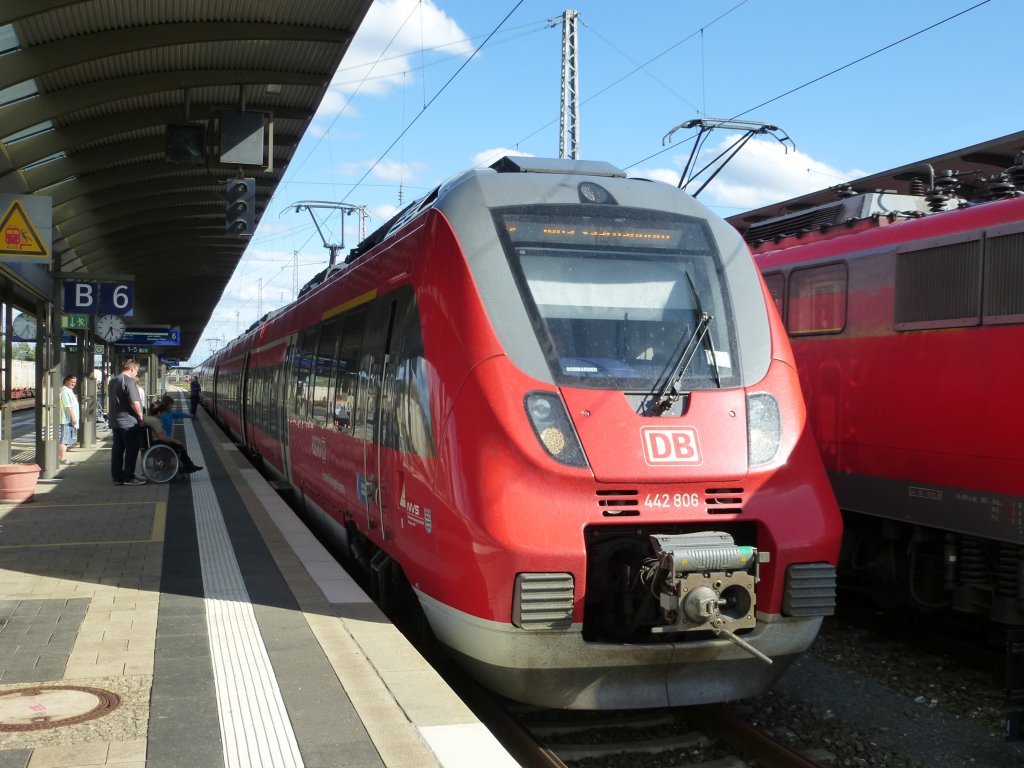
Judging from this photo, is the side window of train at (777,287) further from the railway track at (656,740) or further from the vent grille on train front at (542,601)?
the vent grille on train front at (542,601)

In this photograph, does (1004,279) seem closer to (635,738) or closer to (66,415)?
(635,738)

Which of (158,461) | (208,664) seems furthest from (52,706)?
(158,461)

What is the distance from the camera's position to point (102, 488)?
1498cm

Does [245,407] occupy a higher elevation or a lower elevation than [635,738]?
higher

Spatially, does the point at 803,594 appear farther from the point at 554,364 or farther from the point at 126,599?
the point at 126,599

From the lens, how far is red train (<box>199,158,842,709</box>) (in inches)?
208

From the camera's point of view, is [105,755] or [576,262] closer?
[105,755]

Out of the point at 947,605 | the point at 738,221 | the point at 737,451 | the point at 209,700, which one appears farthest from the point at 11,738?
the point at 738,221

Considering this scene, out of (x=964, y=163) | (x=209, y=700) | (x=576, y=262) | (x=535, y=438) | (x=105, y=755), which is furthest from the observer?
(x=964, y=163)

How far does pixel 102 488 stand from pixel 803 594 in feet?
39.1

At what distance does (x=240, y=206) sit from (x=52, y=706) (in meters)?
8.53

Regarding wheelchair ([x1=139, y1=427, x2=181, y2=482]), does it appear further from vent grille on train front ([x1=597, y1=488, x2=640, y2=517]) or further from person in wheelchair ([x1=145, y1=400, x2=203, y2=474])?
vent grille on train front ([x1=597, y1=488, x2=640, y2=517])

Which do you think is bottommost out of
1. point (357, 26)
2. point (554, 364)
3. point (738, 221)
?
point (554, 364)

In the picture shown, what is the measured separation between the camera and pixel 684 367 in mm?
5945
